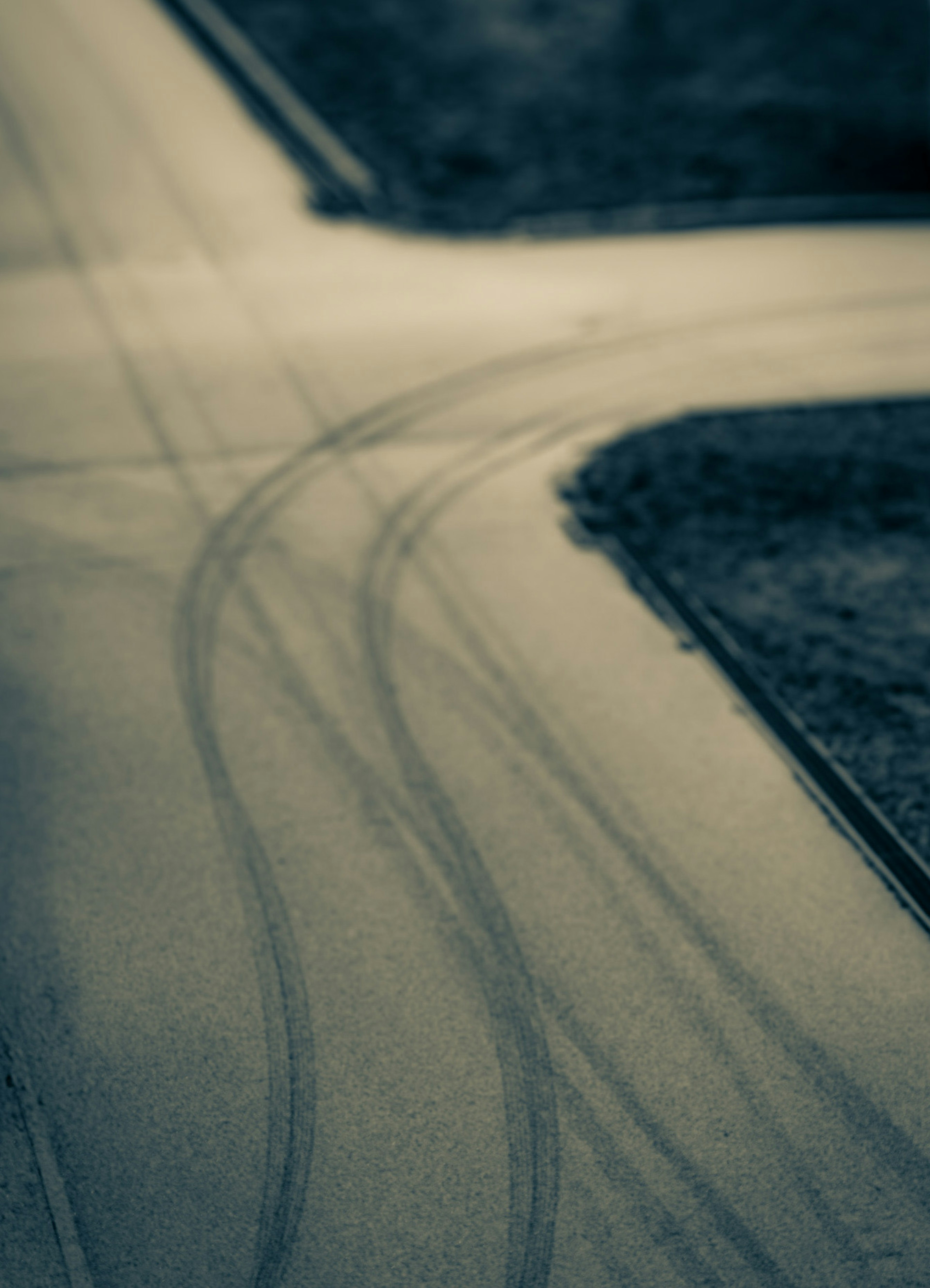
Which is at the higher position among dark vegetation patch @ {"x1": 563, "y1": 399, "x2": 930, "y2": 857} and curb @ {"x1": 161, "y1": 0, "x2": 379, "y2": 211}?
curb @ {"x1": 161, "y1": 0, "x2": 379, "y2": 211}

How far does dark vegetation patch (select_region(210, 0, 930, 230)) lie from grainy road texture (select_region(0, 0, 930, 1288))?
545cm

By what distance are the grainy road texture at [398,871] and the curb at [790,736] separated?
6.7 inches

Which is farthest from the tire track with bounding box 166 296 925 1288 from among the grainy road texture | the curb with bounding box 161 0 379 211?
the curb with bounding box 161 0 379 211

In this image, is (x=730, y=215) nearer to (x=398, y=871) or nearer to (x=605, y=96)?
(x=605, y=96)

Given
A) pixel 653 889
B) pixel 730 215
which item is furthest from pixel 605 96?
pixel 653 889

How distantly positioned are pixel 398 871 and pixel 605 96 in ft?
55.4

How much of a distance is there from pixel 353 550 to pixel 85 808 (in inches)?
136

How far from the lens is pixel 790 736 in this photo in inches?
304

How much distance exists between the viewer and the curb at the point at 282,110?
16.7 meters

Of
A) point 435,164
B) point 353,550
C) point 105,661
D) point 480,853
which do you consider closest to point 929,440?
point 353,550

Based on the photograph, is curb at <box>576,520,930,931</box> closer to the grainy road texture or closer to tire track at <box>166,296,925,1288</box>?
the grainy road texture

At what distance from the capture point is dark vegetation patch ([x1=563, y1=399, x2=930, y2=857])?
7.84 m

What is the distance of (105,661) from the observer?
818 centimetres

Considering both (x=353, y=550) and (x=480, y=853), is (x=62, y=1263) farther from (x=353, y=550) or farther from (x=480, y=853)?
(x=353, y=550)
